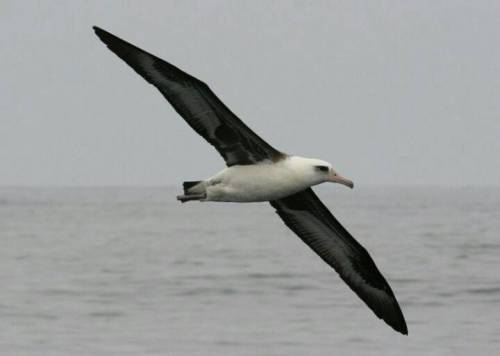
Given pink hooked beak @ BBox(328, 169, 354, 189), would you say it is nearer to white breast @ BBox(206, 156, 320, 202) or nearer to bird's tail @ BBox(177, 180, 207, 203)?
white breast @ BBox(206, 156, 320, 202)

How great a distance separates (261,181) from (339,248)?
3493 millimetres

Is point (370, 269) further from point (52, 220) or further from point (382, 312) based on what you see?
point (52, 220)

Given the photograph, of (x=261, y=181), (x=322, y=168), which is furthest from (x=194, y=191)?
(x=322, y=168)

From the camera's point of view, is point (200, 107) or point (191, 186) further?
point (191, 186)

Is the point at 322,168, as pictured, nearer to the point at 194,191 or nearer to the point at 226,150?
the point at 226,150

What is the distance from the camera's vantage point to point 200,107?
16.0m

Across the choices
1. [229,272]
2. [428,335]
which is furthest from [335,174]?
[229,272]

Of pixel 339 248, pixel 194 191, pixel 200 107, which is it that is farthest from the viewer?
pixel 339 248

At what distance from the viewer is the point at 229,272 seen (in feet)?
131

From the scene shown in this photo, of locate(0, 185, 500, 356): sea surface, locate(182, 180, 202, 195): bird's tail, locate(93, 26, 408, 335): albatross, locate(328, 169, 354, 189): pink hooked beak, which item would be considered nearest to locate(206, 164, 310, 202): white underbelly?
locate(93, 26, 408, 335): albatross

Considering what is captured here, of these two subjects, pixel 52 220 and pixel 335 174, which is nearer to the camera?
pixel 335 174

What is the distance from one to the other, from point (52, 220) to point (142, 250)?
4097 cm

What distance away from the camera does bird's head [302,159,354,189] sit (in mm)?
16125

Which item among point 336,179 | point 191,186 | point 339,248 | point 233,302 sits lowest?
point 233,302
